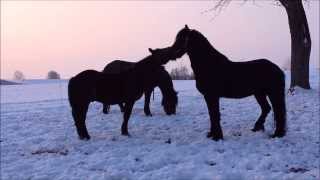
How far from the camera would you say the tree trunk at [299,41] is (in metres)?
17.9

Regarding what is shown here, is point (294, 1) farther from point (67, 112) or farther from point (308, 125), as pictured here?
point (67, 112)

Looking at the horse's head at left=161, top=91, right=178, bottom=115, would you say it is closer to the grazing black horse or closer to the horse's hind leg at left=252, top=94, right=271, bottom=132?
the grazing black horse

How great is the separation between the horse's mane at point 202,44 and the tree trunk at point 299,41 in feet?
30.8

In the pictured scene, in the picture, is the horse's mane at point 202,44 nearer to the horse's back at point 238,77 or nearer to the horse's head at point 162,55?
the horse's back at point 238,77

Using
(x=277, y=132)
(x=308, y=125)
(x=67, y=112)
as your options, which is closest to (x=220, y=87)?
(x=277, y=132)

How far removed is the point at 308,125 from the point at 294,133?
123 cm

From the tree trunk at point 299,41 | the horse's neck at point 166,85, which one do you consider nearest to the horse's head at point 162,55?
the horse's neck at point 166,85

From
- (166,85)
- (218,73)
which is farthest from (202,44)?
(166,85)

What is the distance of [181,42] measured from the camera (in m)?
9.18

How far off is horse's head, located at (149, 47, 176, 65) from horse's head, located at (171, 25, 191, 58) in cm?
19

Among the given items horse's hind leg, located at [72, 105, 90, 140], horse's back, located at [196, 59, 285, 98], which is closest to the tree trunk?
horse's back, located at [196, 59, 285, 98]

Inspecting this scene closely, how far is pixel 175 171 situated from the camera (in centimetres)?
727

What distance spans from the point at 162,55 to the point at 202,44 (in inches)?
39.8

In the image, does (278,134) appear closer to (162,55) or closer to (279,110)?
(279,110)
